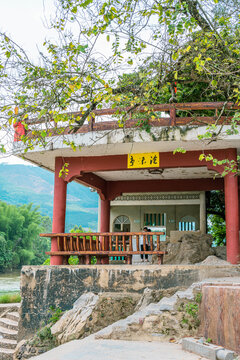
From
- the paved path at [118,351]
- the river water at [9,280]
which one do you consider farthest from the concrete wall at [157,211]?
the river water at [9,280]

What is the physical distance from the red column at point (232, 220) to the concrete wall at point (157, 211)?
4.91 metres

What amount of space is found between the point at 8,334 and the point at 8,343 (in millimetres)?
552

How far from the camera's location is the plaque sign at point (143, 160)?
10305mm

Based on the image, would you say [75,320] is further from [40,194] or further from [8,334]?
[40,194]

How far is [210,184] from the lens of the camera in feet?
42.8

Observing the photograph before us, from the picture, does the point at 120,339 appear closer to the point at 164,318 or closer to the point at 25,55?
the point at 164,318

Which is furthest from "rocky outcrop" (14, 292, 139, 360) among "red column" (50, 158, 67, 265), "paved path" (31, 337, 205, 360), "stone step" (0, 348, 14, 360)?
"red column" (50, 158, 67, 265)

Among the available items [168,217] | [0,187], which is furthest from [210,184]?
[0,187]

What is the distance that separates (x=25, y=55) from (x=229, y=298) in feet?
17.1

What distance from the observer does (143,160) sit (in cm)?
1038

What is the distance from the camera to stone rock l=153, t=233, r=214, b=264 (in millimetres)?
11463

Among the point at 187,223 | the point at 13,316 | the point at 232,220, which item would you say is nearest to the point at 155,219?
the point at 187,223

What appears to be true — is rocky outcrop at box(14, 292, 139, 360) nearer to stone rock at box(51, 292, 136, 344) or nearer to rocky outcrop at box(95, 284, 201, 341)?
stone rock at box(51, 292, 136, 344)

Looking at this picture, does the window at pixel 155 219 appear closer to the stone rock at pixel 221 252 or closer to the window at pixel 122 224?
the window at pixel 122 224
